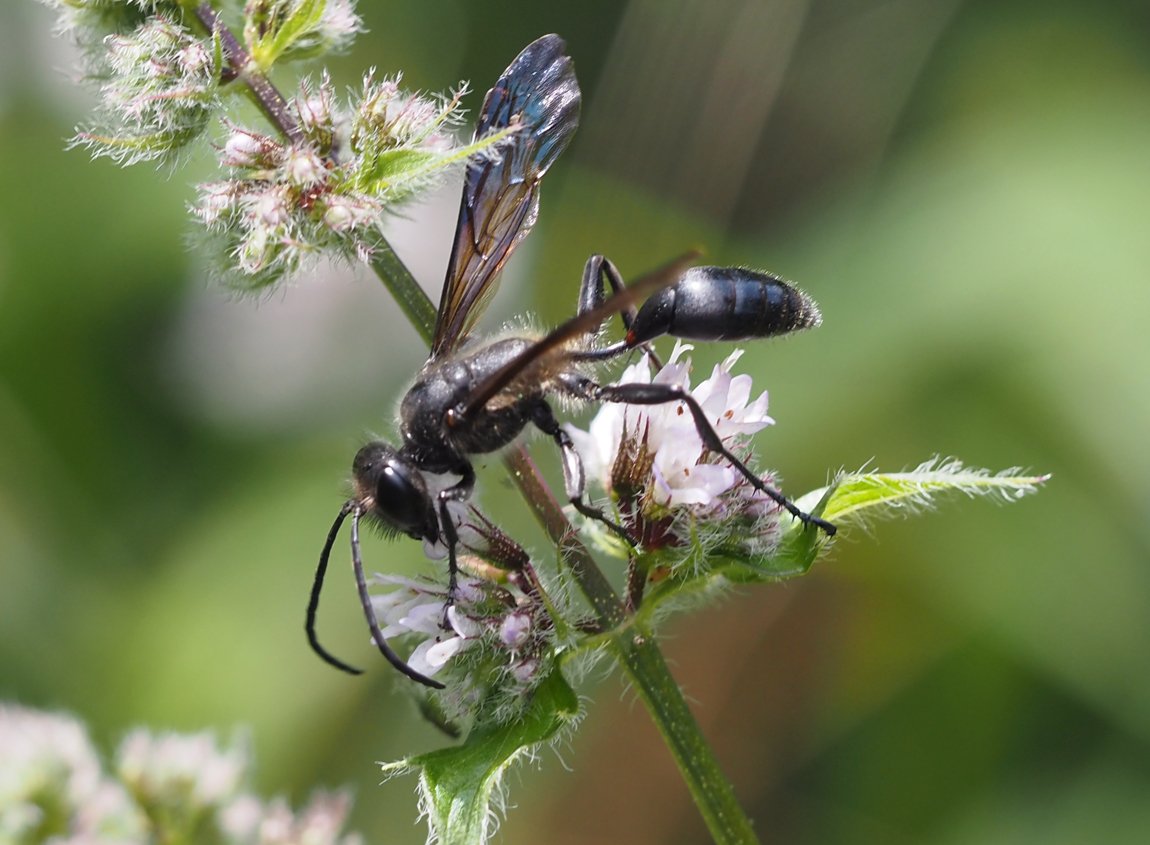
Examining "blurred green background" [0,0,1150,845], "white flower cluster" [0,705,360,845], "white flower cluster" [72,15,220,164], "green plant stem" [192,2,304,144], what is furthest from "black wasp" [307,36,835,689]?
"blurred green background" [0,0,1150,845]

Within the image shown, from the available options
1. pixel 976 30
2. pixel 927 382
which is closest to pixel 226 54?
pixel 927 382

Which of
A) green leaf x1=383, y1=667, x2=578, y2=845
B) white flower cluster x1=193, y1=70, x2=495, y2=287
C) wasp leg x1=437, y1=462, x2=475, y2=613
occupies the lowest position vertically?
green leaf x1=383, y1=667, x2=578, y2=845

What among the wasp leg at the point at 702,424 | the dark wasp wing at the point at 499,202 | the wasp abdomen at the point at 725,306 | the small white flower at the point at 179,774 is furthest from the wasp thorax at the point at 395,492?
the small white flower at the point at 179,774

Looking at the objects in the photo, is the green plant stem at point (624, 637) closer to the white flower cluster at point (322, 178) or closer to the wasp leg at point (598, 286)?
the white flower cluster at point (322, 178)

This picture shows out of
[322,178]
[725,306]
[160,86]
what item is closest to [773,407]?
[725,306]

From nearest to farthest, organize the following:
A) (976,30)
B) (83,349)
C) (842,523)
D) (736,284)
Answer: (842,523) → (736,284) → (83,349) → (976,30)

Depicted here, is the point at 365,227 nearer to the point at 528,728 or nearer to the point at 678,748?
the point at 528,728

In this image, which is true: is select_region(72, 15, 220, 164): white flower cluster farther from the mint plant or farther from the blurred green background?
the blurred green background
